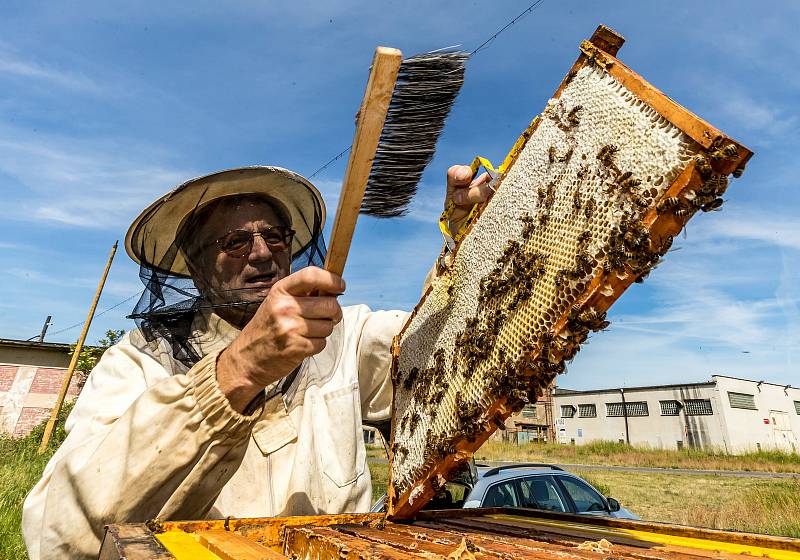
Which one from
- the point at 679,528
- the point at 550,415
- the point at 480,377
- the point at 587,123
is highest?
the point at 550,415

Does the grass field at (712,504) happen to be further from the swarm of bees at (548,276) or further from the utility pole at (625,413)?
the utility pole at (625,413)

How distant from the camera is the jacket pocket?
2303mm

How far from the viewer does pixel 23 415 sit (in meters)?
23.4

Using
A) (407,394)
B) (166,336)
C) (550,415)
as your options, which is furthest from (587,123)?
(550,415)

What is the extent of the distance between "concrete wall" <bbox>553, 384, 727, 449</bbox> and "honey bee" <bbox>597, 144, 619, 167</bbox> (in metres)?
55.1

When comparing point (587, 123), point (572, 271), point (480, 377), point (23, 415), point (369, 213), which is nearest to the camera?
point (572, 271)

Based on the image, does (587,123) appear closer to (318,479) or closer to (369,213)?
(369,213)

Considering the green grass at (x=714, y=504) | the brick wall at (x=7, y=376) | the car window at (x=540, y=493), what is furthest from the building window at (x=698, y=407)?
the brick wall at (x=7, y=376)

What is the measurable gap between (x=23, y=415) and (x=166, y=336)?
91.9 feet

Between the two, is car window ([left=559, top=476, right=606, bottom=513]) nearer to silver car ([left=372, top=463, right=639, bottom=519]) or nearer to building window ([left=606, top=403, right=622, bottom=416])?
silver car ([left=372, top=463, right=639, bottom=519])

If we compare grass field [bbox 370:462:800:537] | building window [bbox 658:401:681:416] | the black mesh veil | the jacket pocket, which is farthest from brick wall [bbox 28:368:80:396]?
building window [bbox 658:401:681:416]

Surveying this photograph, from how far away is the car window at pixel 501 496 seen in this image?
6629 mm

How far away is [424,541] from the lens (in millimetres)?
1552

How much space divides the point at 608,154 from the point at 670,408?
186ft
